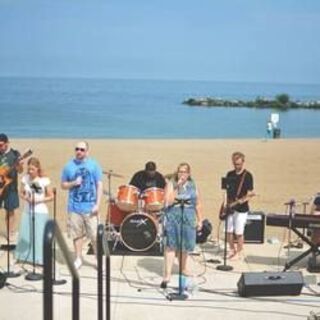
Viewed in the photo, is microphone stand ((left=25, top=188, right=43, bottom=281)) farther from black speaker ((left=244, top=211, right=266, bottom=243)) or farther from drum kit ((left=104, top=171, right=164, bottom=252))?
black speaker ((left=244, top=211, right=266, bottom=243))

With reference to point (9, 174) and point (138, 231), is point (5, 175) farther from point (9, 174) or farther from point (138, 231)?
point (138, 231)

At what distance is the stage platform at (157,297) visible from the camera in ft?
28.0

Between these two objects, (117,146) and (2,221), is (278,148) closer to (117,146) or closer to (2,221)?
(117,146)

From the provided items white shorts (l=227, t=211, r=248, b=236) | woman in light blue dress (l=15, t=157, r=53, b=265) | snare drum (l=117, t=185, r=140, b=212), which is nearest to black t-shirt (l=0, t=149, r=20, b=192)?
woman in light blue dress (l=15, t=157, r=53, b=265)

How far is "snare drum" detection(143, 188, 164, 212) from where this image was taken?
11469 millimetres

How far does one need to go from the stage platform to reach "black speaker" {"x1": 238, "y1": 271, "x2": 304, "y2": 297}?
7 centimetres

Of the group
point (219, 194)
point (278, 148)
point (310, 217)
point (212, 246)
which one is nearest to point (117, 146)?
point (278, 148)

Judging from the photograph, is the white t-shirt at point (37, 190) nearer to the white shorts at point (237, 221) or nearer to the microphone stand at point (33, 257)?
the microphone stand at point (33, 257)

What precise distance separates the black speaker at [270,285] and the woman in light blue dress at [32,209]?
2886 mm

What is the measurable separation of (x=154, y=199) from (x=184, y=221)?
2209mm

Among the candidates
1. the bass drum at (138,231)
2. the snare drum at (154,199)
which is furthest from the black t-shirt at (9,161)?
the snare drum at (154,199)

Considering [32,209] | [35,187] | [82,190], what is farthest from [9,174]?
[82,190]

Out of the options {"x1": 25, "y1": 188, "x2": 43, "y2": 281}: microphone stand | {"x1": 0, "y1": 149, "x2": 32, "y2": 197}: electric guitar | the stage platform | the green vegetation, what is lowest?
the stage platform

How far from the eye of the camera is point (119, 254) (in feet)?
37.7
